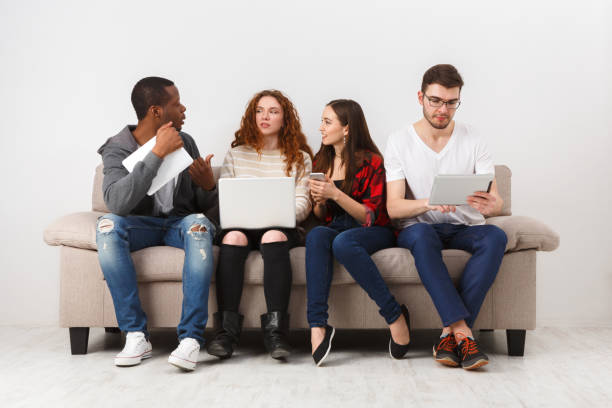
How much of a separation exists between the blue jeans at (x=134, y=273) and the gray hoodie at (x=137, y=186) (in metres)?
0.09

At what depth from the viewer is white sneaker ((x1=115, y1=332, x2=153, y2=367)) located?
81.8 inches

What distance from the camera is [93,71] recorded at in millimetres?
3035

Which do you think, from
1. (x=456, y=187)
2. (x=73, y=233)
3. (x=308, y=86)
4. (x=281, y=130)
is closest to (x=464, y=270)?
(x=456, y=187)

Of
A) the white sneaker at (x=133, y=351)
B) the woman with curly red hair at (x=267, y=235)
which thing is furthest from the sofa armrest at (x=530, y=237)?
the white sneaker at (x=133, y=351)

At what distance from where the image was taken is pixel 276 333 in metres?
2.13

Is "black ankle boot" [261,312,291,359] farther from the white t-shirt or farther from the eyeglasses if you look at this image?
the eyeglasses

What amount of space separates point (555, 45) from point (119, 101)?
218cm

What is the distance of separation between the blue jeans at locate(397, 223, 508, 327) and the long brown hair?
1.17 ft

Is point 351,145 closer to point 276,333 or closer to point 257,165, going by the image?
point 257,165

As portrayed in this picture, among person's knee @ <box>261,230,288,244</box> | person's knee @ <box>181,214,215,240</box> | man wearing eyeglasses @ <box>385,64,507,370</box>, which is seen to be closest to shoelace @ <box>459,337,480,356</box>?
man wearing eyeglasses @ <box>385,64,507,370</box>

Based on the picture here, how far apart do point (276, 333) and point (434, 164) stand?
0.88 metres

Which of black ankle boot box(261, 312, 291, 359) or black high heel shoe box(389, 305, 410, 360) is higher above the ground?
black ankle boot box(261, 312, 291, 359)

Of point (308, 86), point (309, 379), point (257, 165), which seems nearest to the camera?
point (309, 379)

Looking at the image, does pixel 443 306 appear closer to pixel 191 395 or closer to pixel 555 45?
pixel 191 395
